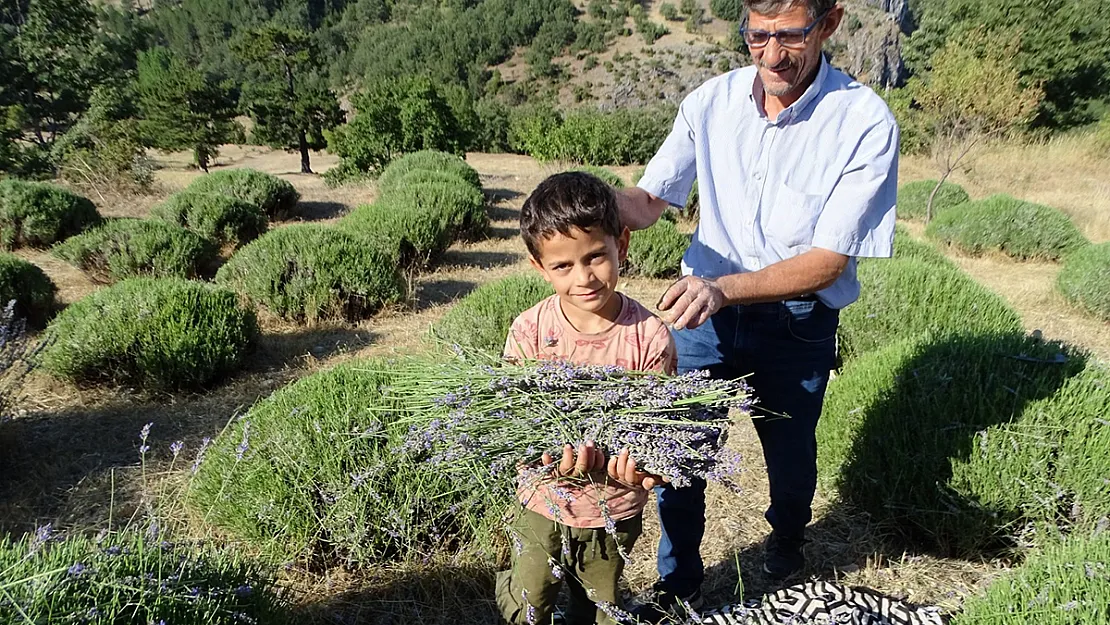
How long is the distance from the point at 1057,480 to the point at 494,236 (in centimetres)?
810

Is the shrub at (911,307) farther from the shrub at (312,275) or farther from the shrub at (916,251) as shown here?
the shrub at (312,275)

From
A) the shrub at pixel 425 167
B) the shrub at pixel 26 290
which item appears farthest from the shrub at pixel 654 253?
the shrub at pixel 26 290

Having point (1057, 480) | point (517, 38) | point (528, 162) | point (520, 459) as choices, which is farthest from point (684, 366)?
point (517, 38)

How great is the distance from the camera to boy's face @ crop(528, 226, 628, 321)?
1610 millimetres

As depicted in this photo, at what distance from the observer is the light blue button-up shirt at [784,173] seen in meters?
1.77

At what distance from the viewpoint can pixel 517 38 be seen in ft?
193

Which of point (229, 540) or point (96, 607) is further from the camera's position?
point (229, 540)

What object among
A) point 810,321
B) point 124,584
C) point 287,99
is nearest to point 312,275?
point 124,584

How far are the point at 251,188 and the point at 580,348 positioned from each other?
10087mm

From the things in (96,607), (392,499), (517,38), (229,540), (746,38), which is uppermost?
(517,38)

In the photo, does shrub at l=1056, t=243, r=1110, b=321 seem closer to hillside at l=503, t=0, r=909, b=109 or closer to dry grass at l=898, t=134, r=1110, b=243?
dry grass at l=898, t=134, r=1110, b=243

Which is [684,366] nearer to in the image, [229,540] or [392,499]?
[392,499]

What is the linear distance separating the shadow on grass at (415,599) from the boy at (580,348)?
70 centimetres

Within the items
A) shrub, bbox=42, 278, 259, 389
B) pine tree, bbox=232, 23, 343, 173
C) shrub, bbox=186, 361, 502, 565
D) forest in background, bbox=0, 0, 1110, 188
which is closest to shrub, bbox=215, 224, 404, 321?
shrub, bbox=42, 278, 259, 389
